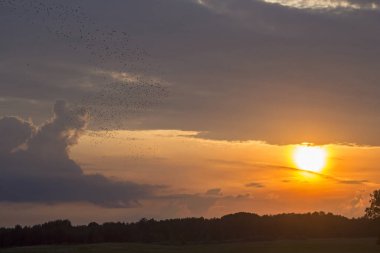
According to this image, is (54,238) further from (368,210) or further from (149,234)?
(368,210)

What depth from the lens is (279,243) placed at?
511 ft

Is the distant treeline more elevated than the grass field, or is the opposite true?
the distant treeline

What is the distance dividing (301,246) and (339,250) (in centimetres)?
1332

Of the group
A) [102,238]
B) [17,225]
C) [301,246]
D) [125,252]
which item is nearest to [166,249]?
[125,252]

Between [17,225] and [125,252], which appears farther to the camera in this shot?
[17,225]

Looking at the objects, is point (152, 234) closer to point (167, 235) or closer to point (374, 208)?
point (167, 235)

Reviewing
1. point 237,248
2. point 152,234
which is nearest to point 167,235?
point 152,234

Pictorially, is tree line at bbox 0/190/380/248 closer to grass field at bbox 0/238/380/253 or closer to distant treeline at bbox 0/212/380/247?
distant treeline at bbox 0/212/380/247

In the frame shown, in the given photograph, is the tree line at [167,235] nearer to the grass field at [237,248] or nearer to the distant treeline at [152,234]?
the distant treeline at [152,234]

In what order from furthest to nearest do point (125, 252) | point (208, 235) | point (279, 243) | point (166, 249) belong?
point (208, 235) → point (279, 243) → point (166, 249) → point (125, 252)

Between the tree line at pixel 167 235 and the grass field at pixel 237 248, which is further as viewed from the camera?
the tree line at pixel 167 235

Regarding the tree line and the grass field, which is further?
the tree line

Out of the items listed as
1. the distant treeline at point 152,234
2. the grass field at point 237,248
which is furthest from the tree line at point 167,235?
the grass field at point 237,248

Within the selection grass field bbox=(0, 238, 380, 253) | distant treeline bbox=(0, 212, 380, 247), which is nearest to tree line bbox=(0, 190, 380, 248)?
distant treeline bbox=(0, 212, 380, 247)
